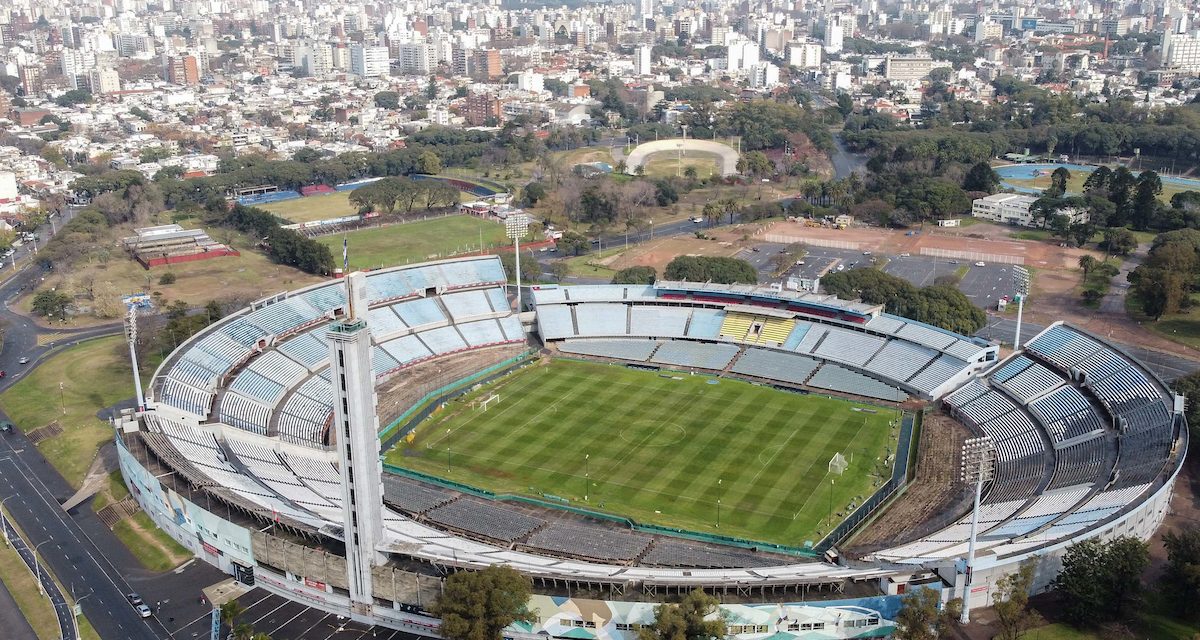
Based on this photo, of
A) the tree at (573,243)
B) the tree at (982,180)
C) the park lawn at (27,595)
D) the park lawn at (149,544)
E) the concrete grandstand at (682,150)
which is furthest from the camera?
the concrete grandstand at (682,150)

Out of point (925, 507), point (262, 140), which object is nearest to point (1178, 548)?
point (925, 507)

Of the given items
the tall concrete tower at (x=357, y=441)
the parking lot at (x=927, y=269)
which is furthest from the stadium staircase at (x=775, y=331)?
the tall concrete tower at (x=357, y=441)

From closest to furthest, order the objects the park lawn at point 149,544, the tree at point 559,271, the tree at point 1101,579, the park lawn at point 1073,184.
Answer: the tree at point 1101,579, the park lawn at point 149,544, the tree at point 559,271, the park lawn at point 1073,184

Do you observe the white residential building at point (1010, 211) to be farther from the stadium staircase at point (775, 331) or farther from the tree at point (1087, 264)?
the stadium staircase at point (775, 331)

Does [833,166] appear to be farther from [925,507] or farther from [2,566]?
[2,566]

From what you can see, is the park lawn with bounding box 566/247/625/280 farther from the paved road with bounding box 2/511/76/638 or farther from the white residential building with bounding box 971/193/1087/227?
the paved road with bounding box 2/511/76/638

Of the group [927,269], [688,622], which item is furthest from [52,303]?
[927,269]
